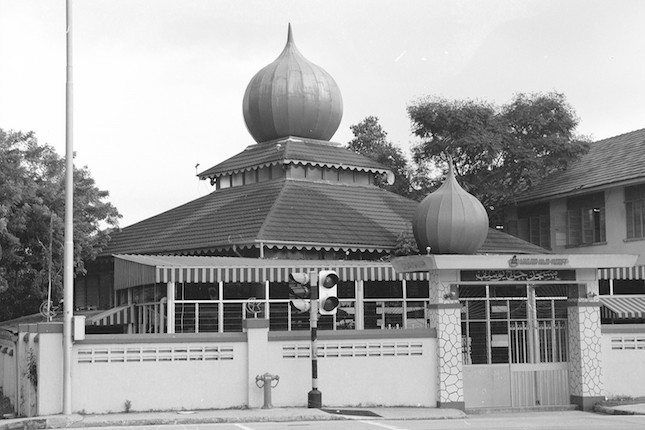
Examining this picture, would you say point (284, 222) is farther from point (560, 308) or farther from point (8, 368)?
point (560, 308)

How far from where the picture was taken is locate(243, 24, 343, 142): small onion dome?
41.0 metres

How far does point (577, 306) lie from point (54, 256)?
18862 millimetres

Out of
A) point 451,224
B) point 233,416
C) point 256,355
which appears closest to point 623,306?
point 451,224

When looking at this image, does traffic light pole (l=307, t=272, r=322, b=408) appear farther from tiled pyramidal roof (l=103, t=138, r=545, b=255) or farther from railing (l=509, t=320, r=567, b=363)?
tiled pyramidal roof (l=103, t=138, r=545, b=255)

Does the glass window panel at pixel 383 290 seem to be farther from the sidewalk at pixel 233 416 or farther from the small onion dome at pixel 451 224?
the sidewalk at pixel 233 416

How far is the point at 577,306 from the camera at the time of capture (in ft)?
82.2

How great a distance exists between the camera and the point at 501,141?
4569cm

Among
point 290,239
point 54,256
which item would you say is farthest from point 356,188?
point 54,256

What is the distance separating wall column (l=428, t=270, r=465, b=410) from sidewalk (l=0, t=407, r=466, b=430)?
0.62 m

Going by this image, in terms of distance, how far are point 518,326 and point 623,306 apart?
990 cm

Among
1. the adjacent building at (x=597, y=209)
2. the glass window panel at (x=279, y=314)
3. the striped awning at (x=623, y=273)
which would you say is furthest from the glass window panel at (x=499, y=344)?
the adjacent building at (x=597, y=209)

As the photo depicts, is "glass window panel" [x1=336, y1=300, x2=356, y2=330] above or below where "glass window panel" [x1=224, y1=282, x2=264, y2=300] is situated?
below

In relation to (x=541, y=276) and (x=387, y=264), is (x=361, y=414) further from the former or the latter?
(x=387, y=264)

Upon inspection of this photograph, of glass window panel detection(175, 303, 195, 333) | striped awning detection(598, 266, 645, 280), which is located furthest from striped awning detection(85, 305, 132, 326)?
striped awning detection(598, 266, 645, 280)
